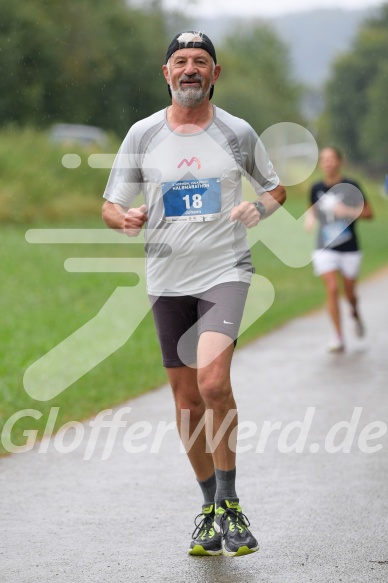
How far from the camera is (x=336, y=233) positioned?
13008 mm

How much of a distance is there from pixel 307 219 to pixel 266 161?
22.8 ft

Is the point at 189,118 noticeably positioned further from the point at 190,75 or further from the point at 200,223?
the point at 200,223

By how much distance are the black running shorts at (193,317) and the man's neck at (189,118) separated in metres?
0.72

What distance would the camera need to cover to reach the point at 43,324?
1534cm

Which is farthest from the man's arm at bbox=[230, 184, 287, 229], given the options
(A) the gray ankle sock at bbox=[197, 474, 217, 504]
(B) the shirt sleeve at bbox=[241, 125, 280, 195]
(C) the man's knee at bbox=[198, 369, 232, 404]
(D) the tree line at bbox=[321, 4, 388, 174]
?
(D) the tree line at bbox=[321, 4, 388, 174]

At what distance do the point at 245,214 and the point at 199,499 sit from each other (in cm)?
185

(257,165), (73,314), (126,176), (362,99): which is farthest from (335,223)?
(362,99)

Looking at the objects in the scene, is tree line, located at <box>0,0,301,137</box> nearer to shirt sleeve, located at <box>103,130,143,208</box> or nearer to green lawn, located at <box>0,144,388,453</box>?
green lawn, located at <box>0,144,388,453</box>

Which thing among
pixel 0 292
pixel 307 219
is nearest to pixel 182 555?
pixel 307 219

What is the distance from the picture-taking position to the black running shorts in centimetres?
572

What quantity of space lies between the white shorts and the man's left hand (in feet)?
24.4

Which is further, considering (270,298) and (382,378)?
(270,298)

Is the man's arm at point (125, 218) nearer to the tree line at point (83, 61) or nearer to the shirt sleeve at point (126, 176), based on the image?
the shirt sleeve at point (126, 176)

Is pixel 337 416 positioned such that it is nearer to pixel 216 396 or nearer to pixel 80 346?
pixel 216 396
